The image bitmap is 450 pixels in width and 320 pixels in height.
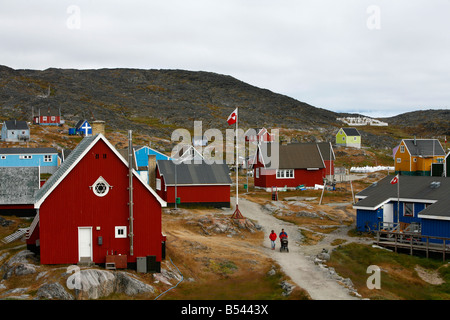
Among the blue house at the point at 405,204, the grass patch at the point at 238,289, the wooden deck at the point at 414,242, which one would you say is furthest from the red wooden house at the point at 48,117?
the grass patch at the point at 238,289

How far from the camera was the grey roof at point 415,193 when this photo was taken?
126 feet

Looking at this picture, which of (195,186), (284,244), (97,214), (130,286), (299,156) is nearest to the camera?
(130,286)

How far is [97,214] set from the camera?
29688 mm

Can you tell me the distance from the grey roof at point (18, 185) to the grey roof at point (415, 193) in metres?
31.9

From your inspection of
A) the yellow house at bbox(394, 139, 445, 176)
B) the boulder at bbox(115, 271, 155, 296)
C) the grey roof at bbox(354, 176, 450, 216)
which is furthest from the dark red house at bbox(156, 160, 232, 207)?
the yellow house at bbox(394, 139, 445, 176)

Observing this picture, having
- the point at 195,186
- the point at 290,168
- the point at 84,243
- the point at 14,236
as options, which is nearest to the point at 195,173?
the point at 195,186

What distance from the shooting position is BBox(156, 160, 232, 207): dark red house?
2159 inches

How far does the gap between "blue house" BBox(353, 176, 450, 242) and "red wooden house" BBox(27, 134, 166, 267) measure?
20912 millimetres

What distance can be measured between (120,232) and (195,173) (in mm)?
26844

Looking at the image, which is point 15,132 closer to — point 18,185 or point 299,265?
point 18,185

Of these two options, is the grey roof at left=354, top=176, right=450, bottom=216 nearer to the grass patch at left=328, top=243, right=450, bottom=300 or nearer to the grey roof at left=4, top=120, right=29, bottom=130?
the grass patch at left=328, top=243, right=450, bottom=300

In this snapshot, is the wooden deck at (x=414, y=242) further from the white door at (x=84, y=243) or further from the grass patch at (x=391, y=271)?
the white door at (x=84, y=243)

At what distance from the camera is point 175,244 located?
3562cm
